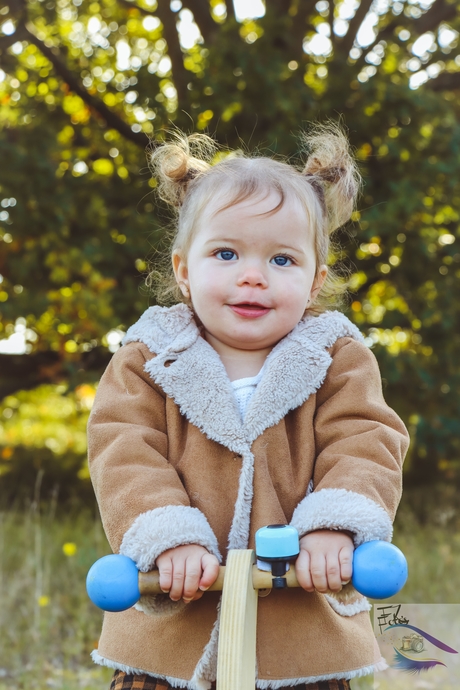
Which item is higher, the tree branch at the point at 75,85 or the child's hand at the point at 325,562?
the child's hand at the point at 325,562

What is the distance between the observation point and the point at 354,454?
5.75 ft

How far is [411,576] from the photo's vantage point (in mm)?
4422

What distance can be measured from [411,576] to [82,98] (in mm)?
3663

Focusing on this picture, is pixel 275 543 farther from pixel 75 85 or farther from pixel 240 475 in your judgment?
pixel 75 85

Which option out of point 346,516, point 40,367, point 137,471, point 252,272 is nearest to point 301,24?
point 40,367

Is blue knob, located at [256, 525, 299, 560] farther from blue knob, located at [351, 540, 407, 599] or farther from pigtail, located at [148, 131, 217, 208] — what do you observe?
pigtail, located at [148, 131, 217, 208]

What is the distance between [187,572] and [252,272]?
0.70 m

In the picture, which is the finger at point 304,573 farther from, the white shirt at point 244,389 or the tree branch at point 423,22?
the tree branch at point 423,22

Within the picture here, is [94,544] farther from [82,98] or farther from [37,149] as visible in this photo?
[82,98]

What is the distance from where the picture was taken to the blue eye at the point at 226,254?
1916 millimetres

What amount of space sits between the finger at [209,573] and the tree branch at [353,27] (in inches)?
185

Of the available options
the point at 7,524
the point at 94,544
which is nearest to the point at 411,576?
the point at 94,544

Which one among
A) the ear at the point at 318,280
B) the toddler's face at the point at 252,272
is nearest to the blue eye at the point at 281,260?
the toddler's face at the point at 252,272

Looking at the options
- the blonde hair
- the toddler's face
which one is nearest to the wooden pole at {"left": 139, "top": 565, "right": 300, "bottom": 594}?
the toddler's face
